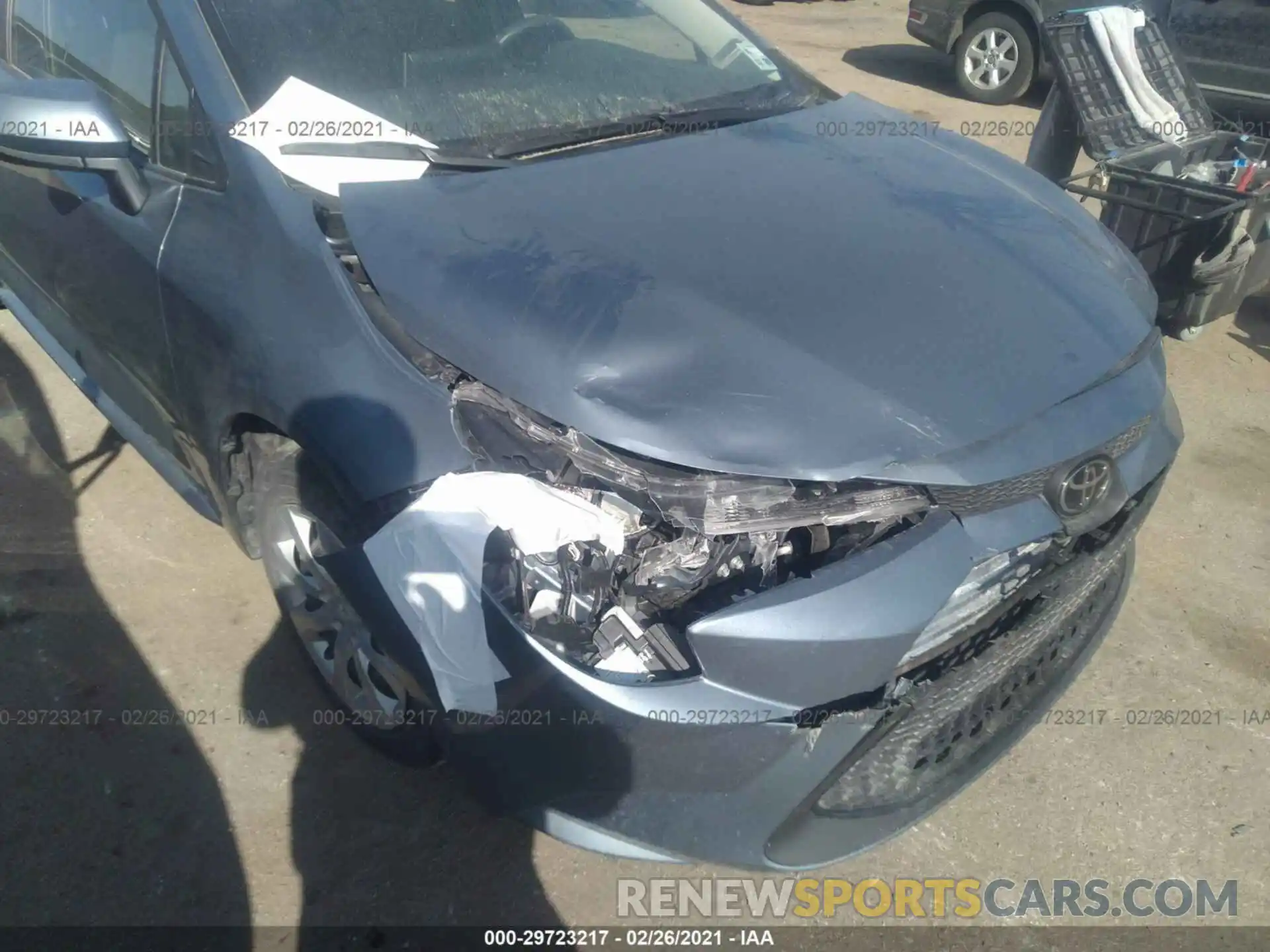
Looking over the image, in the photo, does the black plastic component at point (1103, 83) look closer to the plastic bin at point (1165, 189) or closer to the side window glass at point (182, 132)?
the plastic bin at point (1165, 189)

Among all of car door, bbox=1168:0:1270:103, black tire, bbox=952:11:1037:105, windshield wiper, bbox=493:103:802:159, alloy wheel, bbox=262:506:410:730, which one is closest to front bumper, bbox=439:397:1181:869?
alloy wheel, bbox=262:506:410:730

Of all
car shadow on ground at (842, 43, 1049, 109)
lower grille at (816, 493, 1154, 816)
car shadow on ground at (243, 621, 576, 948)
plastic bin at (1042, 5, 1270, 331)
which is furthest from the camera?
car shadow on ground at (842, 43, 1049, 109)

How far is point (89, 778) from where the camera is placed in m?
2.37

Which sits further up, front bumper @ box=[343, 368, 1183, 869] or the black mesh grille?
the black mesh grille

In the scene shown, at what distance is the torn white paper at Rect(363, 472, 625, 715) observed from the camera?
66.6 inches

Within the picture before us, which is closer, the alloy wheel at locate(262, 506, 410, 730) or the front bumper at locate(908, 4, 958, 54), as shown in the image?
the alloy wheel at locate(262, 506, 410, 730)

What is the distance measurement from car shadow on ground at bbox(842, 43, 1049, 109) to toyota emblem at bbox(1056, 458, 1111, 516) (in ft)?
23.2

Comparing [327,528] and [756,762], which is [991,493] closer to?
[756,762]

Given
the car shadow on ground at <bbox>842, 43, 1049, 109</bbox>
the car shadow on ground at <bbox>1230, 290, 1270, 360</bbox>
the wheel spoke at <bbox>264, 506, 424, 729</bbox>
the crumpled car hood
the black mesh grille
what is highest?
the car shadow on ground at <bbox>842, 43, 1049, 109</bbox>

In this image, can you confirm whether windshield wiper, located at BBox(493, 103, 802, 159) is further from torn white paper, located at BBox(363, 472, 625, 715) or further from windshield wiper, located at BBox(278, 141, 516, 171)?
torn white paper, located at BBox(363, 472, 625, 715)

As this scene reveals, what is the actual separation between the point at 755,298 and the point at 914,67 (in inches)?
332

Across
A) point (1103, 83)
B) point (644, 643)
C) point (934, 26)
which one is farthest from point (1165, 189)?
point (934, 26)

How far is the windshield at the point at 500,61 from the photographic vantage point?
2.28 meters

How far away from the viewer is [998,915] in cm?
211
